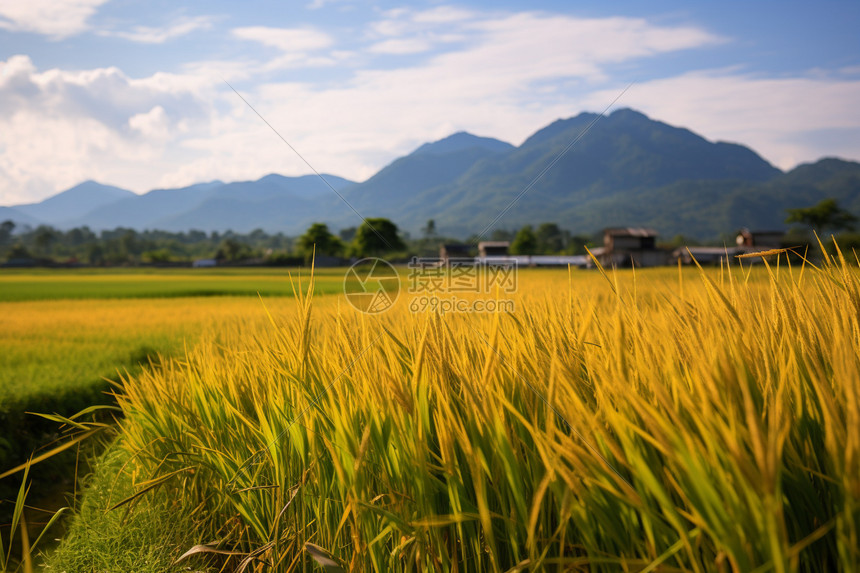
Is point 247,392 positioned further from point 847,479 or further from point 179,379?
point 847,479

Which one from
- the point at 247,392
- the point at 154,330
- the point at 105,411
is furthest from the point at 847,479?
the point at 154,330

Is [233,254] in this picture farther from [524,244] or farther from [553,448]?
[553,448]

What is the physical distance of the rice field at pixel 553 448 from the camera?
791mm

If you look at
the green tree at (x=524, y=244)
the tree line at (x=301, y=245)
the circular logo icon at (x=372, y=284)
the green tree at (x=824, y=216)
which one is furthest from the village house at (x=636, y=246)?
the circular logo icon at (x=372, y=284)

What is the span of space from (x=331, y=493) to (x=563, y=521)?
901 millimetres

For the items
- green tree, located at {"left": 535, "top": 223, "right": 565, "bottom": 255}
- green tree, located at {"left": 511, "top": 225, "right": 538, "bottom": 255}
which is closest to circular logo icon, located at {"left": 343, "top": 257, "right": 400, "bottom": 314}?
green tree, located at {"left": 511, "top": 225, "right": 538, "bottom": 255}

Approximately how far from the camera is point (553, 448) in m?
1.13

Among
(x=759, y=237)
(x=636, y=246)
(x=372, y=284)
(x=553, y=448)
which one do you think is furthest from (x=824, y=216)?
(x=553, y=448)

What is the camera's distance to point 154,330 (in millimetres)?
8438

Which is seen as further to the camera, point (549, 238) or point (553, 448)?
point (549, 238)

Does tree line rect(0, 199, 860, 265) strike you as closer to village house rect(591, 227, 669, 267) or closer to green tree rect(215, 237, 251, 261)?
green tree rect(215, 237, 251, 261)

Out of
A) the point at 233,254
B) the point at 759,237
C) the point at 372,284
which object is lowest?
the point at 372,284

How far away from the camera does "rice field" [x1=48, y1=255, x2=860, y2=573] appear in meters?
0.79

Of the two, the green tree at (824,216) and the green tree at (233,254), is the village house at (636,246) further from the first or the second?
the green tree at (233,254)
